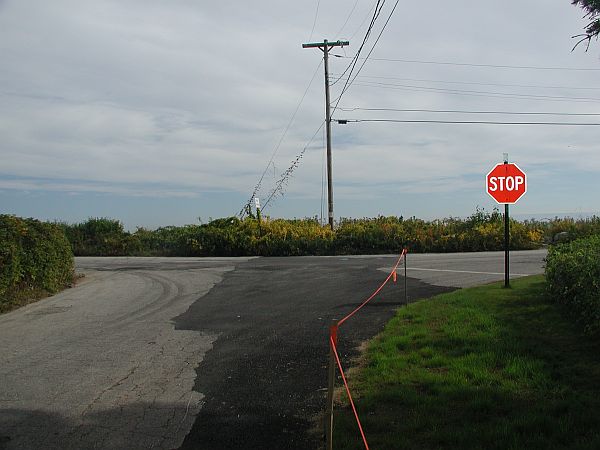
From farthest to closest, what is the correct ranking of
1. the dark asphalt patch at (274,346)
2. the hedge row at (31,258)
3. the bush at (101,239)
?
1. the bush at (101,239)
2. the hedge row at (31,258)
3. the dark asphalt patch at (274,346)

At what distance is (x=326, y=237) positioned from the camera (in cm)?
2509

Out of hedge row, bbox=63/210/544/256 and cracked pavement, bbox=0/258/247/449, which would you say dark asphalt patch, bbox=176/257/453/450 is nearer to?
cracked pavement, bbox=0/258/247/449

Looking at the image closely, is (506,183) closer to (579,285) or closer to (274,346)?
(579,285)

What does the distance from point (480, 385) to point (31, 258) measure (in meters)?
9.86

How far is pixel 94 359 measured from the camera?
717 centimetres

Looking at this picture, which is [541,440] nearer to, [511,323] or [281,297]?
[511,323]

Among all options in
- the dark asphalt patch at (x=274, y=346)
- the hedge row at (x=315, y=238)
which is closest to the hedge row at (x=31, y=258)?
the dark asphalt patch at (x=274, y=346)

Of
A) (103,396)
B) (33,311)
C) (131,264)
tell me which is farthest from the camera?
(131,264)

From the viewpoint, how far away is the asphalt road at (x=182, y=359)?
190 inches

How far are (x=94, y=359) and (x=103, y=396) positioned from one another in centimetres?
157

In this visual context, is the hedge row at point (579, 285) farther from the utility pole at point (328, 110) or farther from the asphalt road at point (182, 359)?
the utility pole at point (328, 110)

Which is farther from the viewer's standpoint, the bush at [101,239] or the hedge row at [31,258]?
the bush at [101,239]

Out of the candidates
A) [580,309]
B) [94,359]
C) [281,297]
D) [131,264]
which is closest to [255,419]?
[94,359]

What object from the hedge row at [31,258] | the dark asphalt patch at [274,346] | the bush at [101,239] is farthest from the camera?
the bush at [101,239]
